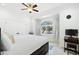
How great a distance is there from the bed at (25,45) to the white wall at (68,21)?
345mm

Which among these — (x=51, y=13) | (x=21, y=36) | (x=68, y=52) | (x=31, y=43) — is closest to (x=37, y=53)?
(x=31, y=43)

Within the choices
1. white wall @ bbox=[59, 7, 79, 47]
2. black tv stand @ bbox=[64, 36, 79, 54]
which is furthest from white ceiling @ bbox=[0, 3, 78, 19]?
black tv stand @ bbox=[64, 36, 79, 54]

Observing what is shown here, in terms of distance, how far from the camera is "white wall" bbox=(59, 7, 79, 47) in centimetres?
187

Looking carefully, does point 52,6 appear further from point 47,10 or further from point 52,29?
point 52,29

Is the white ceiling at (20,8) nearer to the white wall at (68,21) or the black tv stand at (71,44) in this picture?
the white wall at (68,21)

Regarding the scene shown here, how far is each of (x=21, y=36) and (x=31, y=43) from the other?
24 centimetres

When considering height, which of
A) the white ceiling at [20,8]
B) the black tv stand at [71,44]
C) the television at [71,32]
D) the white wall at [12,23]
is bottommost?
the black tv stand at [71,44]

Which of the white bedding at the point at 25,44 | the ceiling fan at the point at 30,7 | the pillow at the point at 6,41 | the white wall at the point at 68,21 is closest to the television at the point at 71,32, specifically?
the white wall at the point at 68,21

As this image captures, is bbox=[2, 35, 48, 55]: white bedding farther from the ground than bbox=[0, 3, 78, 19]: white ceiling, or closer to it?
closer to it

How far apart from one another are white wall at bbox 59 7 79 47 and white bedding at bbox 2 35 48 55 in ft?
1.13

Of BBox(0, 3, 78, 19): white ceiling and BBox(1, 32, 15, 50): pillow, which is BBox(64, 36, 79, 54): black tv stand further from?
BBox(1, 32, 15, 50): pillow

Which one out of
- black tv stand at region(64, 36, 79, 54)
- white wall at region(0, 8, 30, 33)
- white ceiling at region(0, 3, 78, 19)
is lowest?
black tv stand at region(64, 36, 79, 54)

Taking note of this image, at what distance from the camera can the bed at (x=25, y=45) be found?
1.86 meters

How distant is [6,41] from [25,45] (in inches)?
14.3
